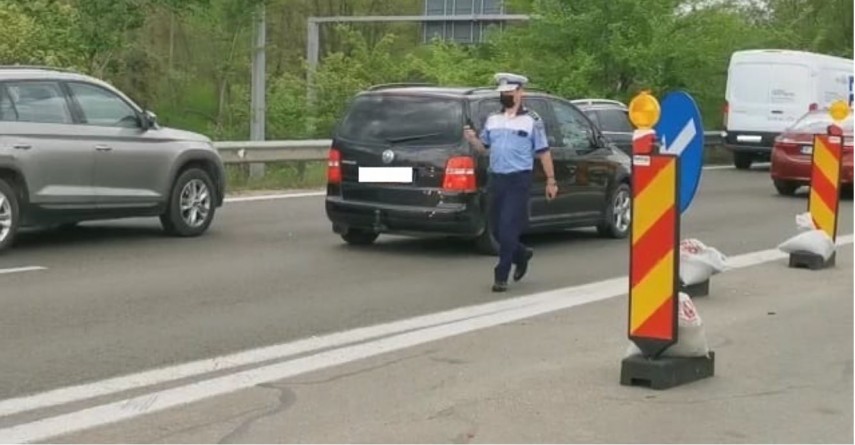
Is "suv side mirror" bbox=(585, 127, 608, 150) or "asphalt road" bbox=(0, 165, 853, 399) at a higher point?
"suv side mirror" bbox=(585, 127, 608, 150)

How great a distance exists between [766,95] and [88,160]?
21157mm

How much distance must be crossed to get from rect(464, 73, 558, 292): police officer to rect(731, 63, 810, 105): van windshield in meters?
21.1

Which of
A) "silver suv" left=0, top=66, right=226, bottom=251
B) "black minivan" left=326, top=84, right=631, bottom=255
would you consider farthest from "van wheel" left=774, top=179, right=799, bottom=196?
"silver suv" left=0, top=66, right=226, bottom=251

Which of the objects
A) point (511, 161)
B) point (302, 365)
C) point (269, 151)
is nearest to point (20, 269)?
point (511, 161)

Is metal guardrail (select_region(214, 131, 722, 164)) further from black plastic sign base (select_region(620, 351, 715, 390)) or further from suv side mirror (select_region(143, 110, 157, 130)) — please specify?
black plastic sign base (select_region(620, 351, 715, 390))

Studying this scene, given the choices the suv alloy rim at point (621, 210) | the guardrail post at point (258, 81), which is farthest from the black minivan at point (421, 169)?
the guardrail post at point (258, 81)

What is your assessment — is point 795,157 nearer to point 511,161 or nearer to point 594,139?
point 594,139

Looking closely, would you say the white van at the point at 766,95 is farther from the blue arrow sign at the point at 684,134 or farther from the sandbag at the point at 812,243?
the blue arrow sign at the point at 684,134

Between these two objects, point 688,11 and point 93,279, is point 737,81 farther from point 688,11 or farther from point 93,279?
point 93,279

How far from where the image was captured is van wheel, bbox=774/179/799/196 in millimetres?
22922

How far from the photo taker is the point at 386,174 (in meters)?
13.5

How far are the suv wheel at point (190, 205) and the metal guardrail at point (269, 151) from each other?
4959 mm

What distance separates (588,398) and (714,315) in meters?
3.22

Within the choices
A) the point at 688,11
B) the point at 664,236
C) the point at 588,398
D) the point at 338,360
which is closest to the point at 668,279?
the point at 664,236
